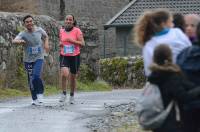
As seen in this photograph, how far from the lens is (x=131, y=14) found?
31.2 meters

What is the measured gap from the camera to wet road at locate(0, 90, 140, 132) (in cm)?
921

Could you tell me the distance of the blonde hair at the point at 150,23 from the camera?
5.57 m

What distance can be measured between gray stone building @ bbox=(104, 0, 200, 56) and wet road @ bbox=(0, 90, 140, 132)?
16808 mm

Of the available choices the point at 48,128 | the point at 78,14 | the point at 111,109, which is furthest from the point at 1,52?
the point at 78,14

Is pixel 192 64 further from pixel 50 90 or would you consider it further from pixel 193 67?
pixel 50 90

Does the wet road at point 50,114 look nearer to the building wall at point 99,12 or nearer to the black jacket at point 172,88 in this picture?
the black jacket at point 172,88

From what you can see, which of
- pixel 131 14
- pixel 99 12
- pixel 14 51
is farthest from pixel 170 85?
pixel 99 12

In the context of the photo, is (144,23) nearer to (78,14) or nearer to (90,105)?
(90,105)

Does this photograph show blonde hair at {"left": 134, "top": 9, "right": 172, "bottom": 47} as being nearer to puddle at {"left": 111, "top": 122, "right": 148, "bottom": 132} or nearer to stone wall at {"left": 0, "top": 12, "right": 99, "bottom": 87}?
puddle at {"left": 111, "top": 122, "right": 148, "bottom": 132}

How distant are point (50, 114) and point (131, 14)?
21007 mm

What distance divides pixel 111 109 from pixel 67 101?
140cm

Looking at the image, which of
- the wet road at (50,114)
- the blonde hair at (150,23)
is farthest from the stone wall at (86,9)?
the blonde hair at (150,23)

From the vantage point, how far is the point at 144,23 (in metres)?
5.61

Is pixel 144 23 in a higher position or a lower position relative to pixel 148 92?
higher
